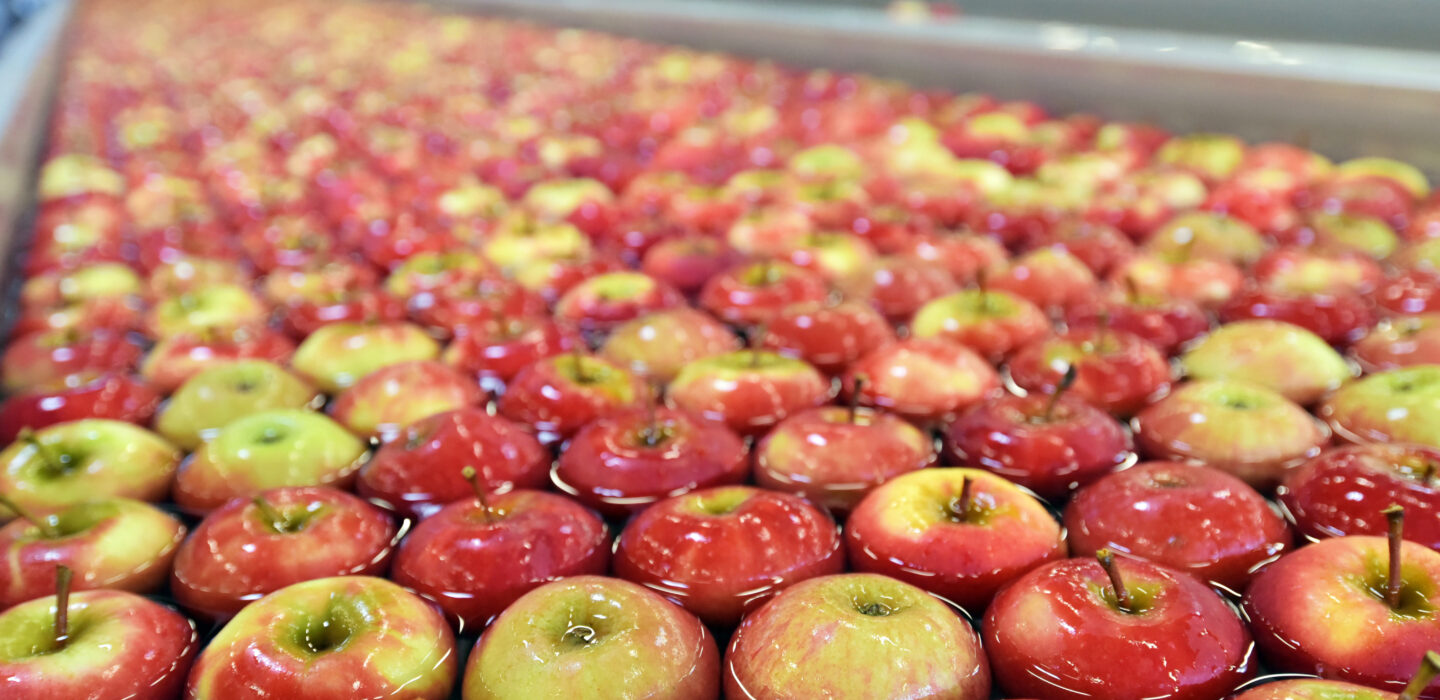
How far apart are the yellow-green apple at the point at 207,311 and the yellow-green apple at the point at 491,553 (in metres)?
0.84

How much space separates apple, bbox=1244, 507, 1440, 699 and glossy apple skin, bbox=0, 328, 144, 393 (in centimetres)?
153

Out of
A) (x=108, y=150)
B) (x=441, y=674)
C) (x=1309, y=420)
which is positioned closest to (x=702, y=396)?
(x=441, y=674)

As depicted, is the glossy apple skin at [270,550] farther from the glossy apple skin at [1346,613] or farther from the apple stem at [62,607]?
the glossy apple skin at [1346,613]

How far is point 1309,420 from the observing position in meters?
1.21

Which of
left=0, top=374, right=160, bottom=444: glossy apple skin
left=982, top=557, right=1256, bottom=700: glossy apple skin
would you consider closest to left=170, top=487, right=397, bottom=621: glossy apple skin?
left=0, top=374, right=160, bottom=444: glossy apple skin

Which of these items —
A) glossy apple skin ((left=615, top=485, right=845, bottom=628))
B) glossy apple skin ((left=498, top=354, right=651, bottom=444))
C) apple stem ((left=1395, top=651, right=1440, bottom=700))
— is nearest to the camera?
apple stem ((left=1395, top=651, right=1440, bottom=700))

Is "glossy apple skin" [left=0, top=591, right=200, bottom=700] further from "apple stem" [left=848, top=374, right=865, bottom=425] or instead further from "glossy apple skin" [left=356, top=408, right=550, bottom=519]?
"apple stem" [left=848, top=374, right=865, bottom=425]

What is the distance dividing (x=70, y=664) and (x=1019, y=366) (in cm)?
114

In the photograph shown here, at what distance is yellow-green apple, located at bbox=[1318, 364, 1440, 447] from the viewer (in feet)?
3.82

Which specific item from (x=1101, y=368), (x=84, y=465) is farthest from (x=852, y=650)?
(x=84, y=465)

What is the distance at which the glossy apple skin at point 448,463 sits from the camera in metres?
1.15

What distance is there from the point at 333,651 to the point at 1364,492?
967 millimetres

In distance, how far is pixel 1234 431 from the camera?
46.2 inches

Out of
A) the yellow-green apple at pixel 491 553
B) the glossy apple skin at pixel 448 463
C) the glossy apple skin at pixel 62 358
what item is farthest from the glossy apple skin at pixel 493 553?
the glossy apple skin at pixel 62 358
